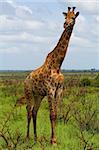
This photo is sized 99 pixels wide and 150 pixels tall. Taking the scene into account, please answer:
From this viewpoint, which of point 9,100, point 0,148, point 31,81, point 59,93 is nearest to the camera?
point 0,148

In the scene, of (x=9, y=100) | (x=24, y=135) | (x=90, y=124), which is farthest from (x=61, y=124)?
(x=9, y=100)

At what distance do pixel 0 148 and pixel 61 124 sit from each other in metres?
4.36

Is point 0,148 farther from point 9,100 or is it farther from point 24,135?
point 9,100

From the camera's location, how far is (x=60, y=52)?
32.1ft

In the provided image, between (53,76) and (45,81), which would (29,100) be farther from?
(53,76)

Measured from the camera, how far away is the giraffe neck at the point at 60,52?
9.73 metres

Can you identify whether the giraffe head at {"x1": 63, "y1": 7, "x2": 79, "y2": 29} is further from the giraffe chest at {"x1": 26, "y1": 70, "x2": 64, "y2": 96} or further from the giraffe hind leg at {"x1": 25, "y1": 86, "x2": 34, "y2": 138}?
the giraffe hind leg at {"x1": 25, "y1": 86, "x2": 34, "y2": 138}

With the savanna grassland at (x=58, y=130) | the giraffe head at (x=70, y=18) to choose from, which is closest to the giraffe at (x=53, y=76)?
the giraffe head at (x=70, y=18)

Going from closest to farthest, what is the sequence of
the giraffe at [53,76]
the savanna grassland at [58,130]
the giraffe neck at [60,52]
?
the savanna grassland at [58,130] < the giraffe at [53,76] < the giraffe neck at [60,52]

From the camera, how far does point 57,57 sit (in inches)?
385

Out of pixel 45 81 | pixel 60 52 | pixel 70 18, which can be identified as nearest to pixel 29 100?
pixel 45 81

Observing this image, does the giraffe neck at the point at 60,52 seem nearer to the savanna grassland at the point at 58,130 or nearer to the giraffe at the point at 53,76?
the giraffe at the point at 53,76

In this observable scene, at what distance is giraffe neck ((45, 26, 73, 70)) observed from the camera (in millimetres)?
9734

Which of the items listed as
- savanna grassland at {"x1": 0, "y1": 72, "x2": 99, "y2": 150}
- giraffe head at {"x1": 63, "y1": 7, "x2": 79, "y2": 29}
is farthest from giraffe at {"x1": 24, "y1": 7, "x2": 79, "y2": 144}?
A: savanna grassland at {"x1": 0, "y1": 72, "x2": 99, "y2": 150}
